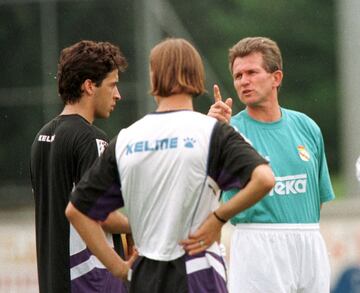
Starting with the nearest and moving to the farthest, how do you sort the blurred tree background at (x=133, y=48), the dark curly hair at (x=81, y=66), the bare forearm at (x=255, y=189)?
the bare forearm at (x=255, y=189), the dark curly hair at (x=81, y=66), the blurred tree background at (x=133, y=48)

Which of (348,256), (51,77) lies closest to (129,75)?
(51,77)

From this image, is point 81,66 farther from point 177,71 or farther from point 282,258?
point 282,258

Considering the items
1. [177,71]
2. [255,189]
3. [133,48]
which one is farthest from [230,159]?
[133,48]

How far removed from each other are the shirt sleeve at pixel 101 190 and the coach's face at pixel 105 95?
37.3 inches

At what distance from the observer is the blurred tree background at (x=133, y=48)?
36.0 feet

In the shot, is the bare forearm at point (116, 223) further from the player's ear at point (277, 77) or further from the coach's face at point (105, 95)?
the player's ear at point (277, 77)

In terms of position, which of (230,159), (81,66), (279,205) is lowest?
(279,205)

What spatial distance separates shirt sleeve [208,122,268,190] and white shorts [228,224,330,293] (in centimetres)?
139

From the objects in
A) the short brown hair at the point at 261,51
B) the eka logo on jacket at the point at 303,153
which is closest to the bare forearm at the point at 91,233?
the eka logo on jacket at the point at 303,153

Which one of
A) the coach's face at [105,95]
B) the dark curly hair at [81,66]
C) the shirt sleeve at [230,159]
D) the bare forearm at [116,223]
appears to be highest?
the dark curly hair at [81,66]

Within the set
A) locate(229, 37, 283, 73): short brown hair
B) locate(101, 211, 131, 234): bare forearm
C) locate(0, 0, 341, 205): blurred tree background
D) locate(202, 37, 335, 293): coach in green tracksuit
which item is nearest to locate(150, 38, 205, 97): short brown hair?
locate(101, 211, 131, 234): bare forearm

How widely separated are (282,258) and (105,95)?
1.09 m

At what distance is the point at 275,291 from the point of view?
5727 millimetres

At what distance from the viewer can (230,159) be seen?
4359 millimetres
